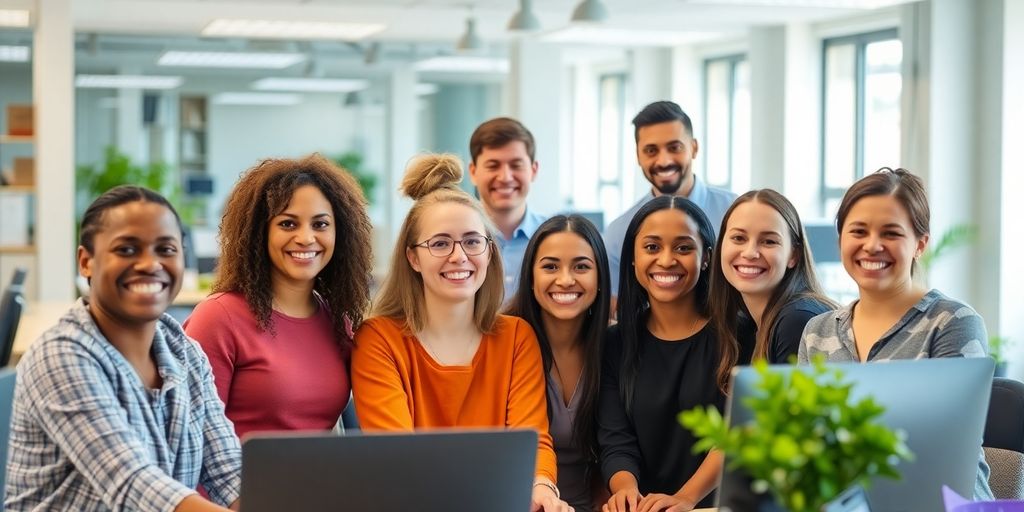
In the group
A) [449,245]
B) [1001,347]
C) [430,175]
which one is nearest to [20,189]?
[430,175]

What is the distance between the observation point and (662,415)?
2756mm

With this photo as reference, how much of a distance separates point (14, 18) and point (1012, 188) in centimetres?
622

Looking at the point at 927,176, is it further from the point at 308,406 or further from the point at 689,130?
the point at 308,406

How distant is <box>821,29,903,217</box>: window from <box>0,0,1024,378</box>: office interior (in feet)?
0.06

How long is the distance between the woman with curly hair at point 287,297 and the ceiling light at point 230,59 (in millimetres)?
9926

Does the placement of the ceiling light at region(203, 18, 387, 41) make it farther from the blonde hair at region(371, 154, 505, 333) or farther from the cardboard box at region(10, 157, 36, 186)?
the blonde hair at region(371, 154, 505, 333)

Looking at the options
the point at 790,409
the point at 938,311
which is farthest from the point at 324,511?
the point at 938,311

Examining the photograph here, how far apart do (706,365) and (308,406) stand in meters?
0.91

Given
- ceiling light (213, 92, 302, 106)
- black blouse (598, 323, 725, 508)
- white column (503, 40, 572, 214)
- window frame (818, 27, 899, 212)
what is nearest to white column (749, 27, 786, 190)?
window frame (818, 27, 899, 212)

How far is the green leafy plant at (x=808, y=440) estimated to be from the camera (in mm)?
1359

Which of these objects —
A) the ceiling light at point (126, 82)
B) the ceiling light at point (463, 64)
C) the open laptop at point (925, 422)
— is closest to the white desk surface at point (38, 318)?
the open laptop at point (925, 422)

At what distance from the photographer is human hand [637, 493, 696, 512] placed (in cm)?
254

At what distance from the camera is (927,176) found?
7.05 m

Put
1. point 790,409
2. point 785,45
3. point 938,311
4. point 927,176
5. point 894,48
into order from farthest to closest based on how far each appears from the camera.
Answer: point 785,45 → point 894,48 → point 927,176 → point 938,311 → point 790,409
